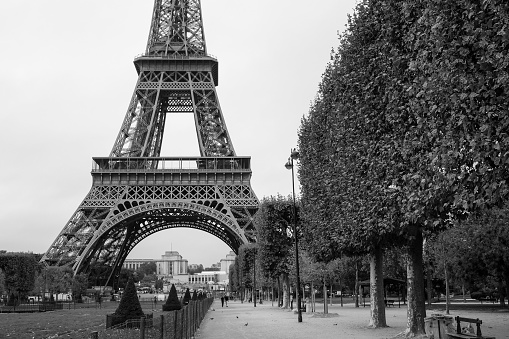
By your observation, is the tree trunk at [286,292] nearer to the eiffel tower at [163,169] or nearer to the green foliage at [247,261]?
the green foliage at [247,261]

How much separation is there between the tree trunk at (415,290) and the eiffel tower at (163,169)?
44880 millimetres

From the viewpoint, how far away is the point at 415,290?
17.6 metres

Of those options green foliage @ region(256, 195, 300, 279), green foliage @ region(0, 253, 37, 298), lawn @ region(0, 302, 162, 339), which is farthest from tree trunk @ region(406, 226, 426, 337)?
green foliage @ region(0, 253, 37, 298)

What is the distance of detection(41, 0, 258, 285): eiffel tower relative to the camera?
6431 cm

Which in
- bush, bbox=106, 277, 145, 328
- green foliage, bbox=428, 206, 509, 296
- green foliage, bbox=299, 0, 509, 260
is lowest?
bush, bbox=106, 277, 145, 328

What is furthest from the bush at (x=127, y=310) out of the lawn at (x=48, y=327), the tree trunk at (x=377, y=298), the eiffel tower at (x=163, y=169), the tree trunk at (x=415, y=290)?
the eiffel tower at (x=163, y=169)

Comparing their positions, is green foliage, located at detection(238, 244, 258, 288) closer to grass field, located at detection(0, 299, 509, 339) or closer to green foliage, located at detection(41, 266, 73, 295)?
green foliage, located at detection(41, 266, 73, 295)

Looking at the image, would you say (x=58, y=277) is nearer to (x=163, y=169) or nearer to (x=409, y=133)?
(x=163, y=169)

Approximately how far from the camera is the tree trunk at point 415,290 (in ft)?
57.0

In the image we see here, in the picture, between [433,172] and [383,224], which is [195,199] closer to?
[383,224]

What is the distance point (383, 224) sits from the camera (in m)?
16.8

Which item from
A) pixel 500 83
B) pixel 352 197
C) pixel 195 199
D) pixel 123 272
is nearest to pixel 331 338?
pixel 352 197

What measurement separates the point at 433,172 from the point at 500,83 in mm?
3011

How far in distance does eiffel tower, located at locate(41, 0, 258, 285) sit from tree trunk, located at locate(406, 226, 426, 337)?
1767 inches
